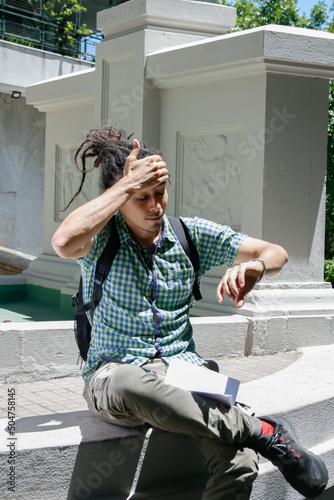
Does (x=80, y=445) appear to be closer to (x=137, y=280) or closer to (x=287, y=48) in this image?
(x=137, y=280)

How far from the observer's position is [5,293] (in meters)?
8.92

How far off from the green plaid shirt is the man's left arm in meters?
0.06

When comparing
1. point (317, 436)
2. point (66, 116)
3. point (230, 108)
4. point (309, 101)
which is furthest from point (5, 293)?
point (317, 436)

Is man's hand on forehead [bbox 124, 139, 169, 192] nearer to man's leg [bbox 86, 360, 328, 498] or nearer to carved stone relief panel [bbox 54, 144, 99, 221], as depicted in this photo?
man's leg [bbox 86, 360, 328, 498]

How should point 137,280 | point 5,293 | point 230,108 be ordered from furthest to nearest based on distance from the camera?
point 5,293
point 230,108
point 137,280

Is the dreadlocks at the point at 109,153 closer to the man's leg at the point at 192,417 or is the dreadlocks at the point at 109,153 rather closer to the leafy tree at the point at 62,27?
the man's leg at the point at 192,417

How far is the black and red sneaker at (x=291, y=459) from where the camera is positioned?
3.06 metres

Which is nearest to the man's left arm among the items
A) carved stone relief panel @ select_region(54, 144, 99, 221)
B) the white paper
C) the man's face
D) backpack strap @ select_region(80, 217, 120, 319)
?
the white paper

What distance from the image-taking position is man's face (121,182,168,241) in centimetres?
332

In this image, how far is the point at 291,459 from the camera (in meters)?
3.09

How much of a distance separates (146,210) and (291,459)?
1.28m

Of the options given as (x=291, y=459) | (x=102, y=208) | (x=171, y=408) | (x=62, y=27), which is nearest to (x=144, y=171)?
(x=102, y=208)

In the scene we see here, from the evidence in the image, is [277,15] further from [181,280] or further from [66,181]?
[181,280]

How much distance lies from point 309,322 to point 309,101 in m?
2.00
